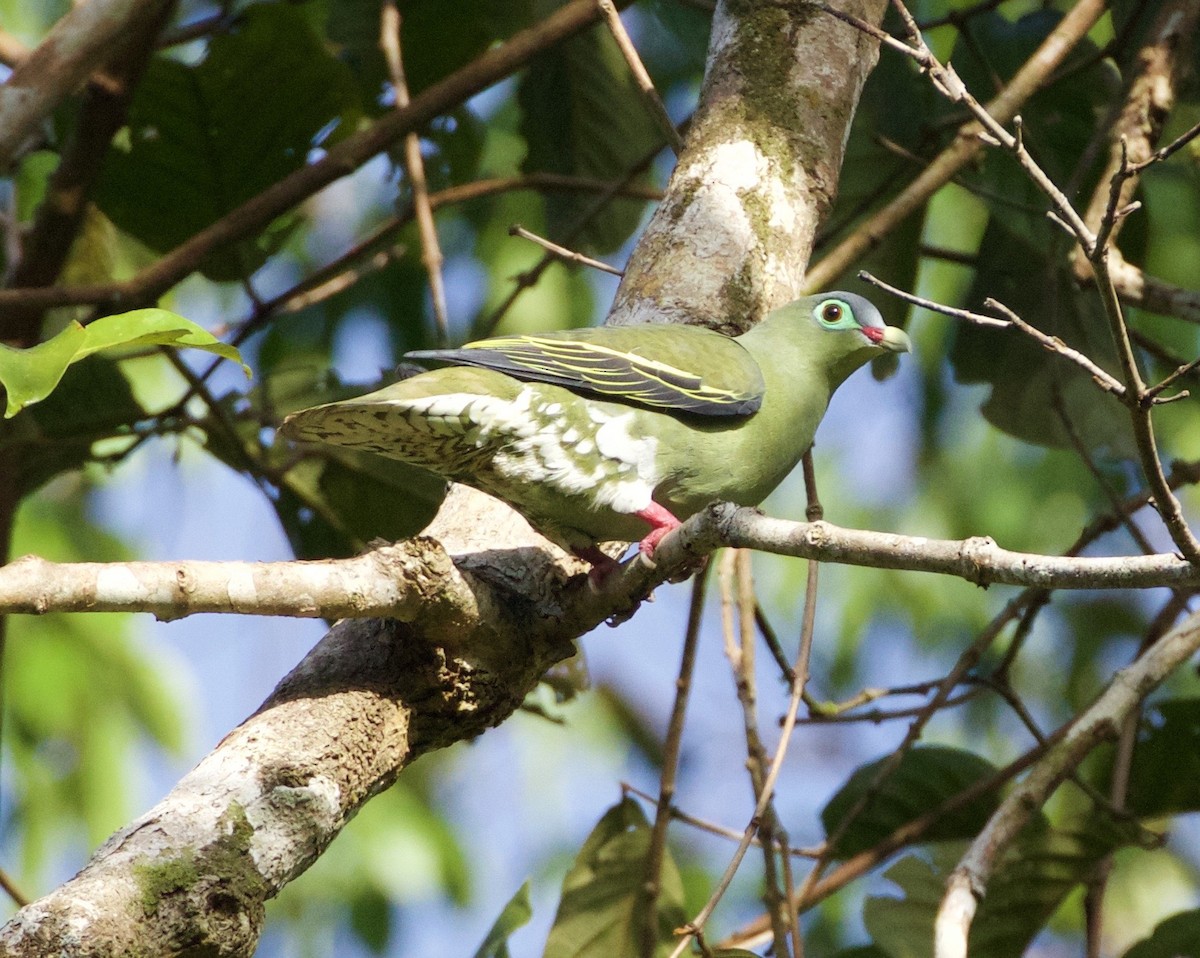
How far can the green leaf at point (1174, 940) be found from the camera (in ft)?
12.8

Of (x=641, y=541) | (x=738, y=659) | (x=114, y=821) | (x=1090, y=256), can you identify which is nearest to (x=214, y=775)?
(x=641, y=541)

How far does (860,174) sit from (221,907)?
3.74 m

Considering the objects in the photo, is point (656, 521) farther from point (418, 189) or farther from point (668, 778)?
point (418, 189)

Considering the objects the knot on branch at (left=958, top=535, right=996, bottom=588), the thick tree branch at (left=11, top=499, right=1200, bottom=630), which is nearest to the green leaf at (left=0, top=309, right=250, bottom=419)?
the thick tree branch at (left=11, top=499, right=1200, bottom=630)

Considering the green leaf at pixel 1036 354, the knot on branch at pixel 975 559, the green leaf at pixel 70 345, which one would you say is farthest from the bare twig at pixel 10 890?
the green leaf at pixel 1036 354

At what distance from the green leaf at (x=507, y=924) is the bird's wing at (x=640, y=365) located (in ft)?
4.51

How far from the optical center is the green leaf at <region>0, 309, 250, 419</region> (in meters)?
1.92

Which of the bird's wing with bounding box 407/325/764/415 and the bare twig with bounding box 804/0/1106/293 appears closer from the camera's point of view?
the bird's wing with bounding box 407/325/764/415

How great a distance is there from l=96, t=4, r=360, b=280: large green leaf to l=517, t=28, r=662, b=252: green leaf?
1069 millimetres

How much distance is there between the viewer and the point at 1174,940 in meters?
3.93

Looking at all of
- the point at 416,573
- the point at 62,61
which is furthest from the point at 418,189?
the point at 416,573

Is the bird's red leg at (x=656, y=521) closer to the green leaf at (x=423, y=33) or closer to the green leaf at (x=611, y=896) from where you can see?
the green leaf at (x=611, y=896)

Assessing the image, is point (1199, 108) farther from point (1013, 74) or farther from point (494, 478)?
point (494, 478)

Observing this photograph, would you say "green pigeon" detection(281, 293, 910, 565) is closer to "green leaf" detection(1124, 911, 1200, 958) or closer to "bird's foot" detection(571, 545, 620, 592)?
"bird's foot" detection(571, 545, 620, 592)
